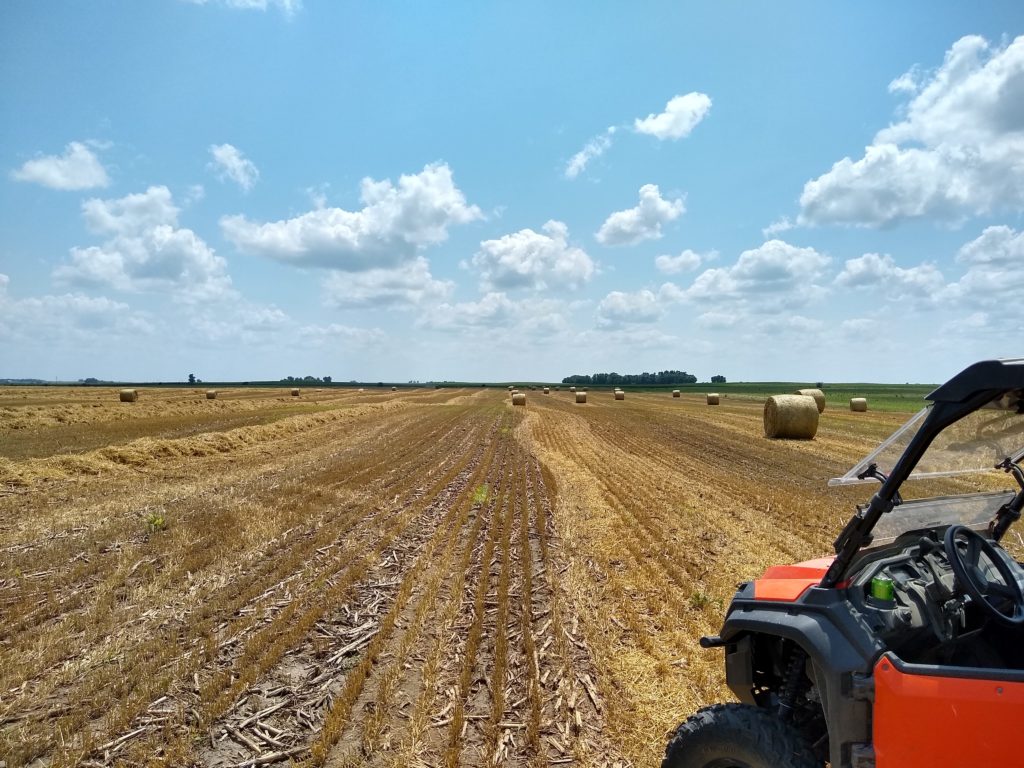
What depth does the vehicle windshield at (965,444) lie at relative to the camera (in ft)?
8.07

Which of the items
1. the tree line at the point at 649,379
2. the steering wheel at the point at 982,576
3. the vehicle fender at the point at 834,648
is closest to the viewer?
the vehicle fender at the point at 834,648

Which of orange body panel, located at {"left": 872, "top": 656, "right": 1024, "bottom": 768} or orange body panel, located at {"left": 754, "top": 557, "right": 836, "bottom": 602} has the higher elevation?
orange body panel, located at {"left": 754, "top": 557, "right": 836, "bottom": 602}

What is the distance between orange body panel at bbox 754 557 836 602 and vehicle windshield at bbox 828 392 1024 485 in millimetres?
613

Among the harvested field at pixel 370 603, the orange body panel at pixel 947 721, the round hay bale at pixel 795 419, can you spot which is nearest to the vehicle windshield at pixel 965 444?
the orange body panel at pixel 947 721

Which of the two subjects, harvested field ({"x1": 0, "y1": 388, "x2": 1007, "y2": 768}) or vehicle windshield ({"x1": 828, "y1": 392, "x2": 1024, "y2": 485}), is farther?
harvested field ({"x1": 0, "y1": 388, "x2": 1007, "y2": 768})

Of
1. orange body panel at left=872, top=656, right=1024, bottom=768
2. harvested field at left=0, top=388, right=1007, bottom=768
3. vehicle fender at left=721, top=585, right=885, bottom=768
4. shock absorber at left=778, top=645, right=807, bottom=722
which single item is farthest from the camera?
harvested field at left=0, top=388, right=1007, bottom=768

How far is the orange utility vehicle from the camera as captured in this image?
2.03m

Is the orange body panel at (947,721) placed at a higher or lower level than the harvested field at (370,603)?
higher

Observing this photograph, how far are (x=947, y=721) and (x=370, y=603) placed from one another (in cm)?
557

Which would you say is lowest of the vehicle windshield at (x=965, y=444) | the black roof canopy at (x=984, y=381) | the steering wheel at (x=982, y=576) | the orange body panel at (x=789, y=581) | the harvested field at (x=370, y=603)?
the harvested field at (x=370, y=603)

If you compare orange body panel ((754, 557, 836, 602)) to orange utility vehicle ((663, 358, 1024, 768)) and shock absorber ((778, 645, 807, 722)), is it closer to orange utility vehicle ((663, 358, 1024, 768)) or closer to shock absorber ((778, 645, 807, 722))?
orange utility vehicle ((663, 358, 1024, 768))

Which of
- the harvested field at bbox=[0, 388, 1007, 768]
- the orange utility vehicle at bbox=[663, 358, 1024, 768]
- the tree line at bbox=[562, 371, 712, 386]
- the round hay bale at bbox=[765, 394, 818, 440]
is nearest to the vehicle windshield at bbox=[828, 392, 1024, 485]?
the orange utility vehicle at bbox=[663, 358, 1024, 768]

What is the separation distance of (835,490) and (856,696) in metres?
12.2

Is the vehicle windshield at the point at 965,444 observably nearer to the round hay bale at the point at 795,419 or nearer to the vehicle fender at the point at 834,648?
the vehicle fender at the point at 834,648
